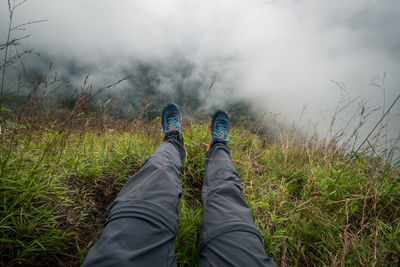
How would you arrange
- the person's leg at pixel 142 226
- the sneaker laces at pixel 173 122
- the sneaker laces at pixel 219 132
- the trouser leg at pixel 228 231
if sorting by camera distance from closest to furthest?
1. the person's leg at pixel 142 226
2. the trouser leg at pixel 228 231
3. the sneaker laces at pixel 219 132
4. the sneaker laces at pixel 173 122

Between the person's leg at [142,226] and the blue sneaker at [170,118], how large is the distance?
126 cm

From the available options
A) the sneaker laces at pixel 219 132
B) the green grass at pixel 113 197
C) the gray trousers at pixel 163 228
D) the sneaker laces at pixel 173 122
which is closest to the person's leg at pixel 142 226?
the gray trousers at pixel 163 228

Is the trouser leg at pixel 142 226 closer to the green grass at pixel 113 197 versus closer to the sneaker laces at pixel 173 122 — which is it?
the green grass at pixel 113 197

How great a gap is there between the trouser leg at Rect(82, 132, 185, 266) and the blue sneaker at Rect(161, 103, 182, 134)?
4.19 feet

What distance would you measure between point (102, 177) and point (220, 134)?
5.20ft

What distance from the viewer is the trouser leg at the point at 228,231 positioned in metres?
0.83

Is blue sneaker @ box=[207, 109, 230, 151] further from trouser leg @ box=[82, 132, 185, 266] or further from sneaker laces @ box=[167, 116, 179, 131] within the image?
trouser leg @ box=[82, 132, 185, 266]

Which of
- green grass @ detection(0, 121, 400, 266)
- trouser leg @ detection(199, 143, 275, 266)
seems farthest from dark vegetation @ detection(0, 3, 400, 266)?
trouser leg @ detection(199, 143, 275, 266)

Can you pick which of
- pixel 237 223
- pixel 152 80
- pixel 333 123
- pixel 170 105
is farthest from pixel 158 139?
pixel 152 80

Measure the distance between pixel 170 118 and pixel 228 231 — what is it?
199 centimetres

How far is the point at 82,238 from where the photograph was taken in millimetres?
1003

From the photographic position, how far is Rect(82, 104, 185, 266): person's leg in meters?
0.73

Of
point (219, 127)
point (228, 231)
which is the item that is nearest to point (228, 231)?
point (228, 231)

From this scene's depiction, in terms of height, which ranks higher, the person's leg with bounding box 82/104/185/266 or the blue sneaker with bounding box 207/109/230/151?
the blue sneaker with bounding box 207/109/230/151
